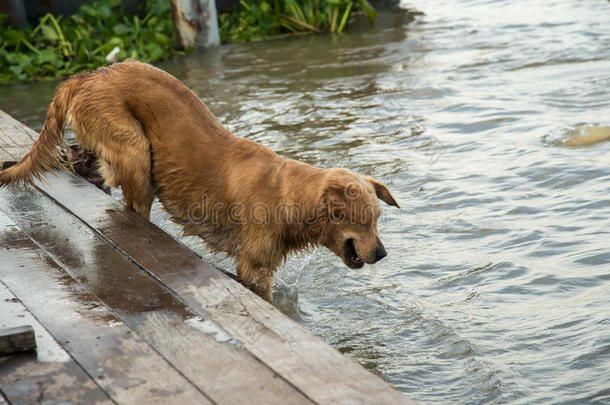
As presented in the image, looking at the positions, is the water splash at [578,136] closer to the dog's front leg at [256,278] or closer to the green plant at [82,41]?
the dog's front leg at [256,278]

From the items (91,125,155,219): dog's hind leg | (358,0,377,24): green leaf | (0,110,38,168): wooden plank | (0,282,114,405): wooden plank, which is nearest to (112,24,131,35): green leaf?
(358,0,377,24): green leaf

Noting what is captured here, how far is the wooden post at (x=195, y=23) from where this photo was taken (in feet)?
43.8

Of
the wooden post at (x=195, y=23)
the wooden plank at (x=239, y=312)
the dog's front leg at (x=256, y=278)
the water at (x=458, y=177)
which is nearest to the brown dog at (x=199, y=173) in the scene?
the dog's front leg at (x=256, y=278)

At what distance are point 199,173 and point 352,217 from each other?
1164 mm

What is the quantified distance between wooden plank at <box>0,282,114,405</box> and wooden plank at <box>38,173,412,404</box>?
68 centimetres

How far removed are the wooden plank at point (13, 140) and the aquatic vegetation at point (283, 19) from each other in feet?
26.4

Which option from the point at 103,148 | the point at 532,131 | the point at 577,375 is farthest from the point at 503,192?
the point at 103,148

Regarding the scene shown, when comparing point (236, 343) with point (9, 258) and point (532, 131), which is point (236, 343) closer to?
point (9, 258)

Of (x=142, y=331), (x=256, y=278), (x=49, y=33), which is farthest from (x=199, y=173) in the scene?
(x=49, y=33)

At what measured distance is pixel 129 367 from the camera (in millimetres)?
3174

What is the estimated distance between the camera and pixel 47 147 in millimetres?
5230

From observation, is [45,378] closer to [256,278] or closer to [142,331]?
[142,331]

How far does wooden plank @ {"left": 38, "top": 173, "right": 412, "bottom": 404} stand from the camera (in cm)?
300

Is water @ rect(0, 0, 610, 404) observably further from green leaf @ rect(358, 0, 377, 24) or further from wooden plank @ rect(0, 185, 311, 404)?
wooden plank @ rect(0, 185, 311, 404)
